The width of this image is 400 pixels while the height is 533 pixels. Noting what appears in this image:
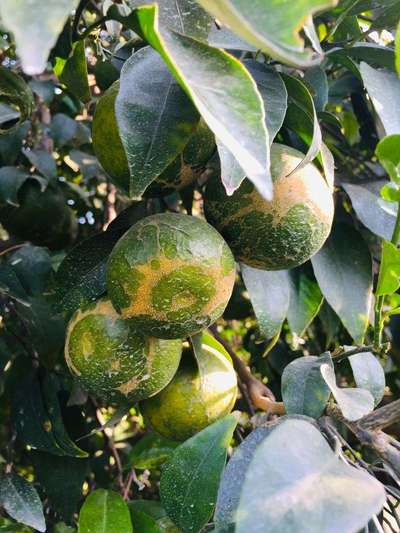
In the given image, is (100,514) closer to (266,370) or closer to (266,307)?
(266,307)

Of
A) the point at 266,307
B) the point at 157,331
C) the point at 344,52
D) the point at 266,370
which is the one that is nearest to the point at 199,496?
the point at 157,331

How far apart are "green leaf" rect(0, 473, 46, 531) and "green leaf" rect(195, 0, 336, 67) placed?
2.28 feet

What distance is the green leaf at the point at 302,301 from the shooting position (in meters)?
0.95

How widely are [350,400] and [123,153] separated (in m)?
0.37

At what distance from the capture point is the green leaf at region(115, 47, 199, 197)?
58 cm

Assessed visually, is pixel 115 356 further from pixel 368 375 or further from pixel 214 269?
pixel 368 375

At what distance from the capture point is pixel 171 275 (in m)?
0.66

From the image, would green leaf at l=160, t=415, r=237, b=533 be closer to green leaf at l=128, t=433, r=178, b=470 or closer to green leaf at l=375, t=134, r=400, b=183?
green leaf at l=375, t=134, r=400, b=183

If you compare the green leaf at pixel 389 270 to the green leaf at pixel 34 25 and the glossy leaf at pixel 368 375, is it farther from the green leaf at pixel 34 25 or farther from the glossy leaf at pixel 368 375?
the green leaf at pixel 34 25

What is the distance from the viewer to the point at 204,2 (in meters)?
0.38

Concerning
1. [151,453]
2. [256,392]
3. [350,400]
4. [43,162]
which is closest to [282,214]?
[350,400]

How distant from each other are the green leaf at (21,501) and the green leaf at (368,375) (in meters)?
0.45

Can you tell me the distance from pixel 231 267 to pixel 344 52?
352 millimetres

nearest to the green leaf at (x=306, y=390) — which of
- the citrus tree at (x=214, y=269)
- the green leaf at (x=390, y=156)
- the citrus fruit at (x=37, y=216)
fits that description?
the citrus tree at (x=214, y=269)
